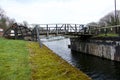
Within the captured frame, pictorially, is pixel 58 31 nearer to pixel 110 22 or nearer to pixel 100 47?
pixel 100 47

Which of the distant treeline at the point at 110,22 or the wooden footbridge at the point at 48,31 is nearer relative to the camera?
the wooden footbridge at the point at 48,31

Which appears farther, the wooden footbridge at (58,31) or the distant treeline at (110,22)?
the distant treeline at (110,22)

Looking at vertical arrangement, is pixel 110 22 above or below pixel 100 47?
above

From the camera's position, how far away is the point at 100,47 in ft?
104

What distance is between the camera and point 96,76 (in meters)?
19.2

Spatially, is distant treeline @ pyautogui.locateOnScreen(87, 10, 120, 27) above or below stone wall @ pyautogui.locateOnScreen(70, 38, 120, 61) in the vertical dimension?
above

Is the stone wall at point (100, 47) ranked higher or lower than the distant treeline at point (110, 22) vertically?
lower

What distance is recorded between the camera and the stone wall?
87.4 ft

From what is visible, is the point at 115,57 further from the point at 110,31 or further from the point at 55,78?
the point at 55,78

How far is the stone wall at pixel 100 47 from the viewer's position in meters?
26.6

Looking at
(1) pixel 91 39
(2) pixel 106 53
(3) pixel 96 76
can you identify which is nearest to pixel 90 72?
(3) pixel 96 76

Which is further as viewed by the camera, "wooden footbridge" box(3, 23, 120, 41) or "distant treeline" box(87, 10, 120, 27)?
"distant treeline" box(87, 10, 120, 27)

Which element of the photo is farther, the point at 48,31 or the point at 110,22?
the point at 110,22

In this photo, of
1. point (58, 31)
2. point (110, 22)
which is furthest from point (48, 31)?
point (110, 22)
